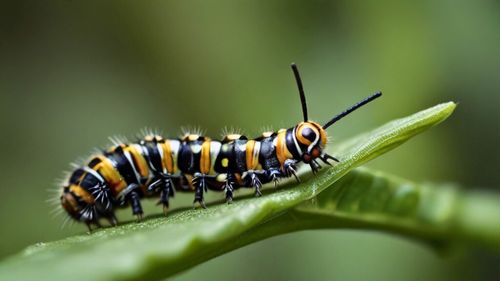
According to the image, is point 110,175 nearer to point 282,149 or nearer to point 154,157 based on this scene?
point 154,157

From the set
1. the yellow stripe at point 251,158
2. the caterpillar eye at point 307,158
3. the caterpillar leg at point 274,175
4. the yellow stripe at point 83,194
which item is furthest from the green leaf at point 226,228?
the yellow stripe at point 83,194

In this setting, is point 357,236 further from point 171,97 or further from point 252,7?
point 171,97

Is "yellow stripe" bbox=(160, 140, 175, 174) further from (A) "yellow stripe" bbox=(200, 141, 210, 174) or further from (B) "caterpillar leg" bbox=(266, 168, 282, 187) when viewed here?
(B) "caterpillar leg" bbox=(266, 168, 282, 187)

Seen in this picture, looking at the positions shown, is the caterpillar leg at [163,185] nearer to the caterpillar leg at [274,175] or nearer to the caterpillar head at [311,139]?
the caterpillar leg at [274,175]

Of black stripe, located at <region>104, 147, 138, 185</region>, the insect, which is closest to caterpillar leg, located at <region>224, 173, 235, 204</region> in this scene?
the insect

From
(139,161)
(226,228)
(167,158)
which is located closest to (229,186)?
(167,158)

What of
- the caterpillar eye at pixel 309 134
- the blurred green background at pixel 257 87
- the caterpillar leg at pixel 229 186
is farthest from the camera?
the blurred green background at pixel 257 87

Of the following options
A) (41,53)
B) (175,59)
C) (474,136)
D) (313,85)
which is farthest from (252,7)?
(41,53)
